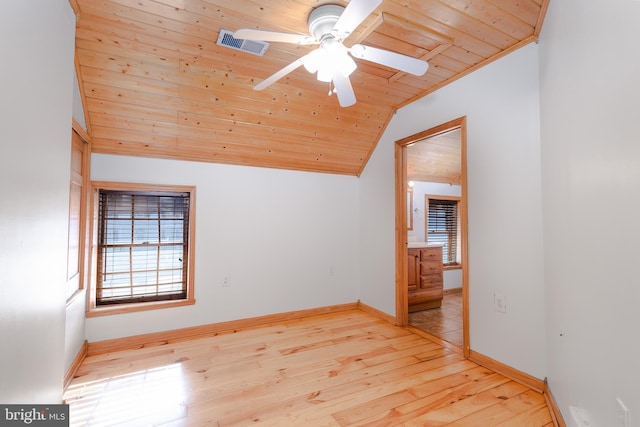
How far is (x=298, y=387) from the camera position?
7.07 ft

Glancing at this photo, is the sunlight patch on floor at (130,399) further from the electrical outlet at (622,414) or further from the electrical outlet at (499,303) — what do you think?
the electrical outlet at (499,303)

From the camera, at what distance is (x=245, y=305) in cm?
344

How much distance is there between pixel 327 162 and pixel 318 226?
2.88ft

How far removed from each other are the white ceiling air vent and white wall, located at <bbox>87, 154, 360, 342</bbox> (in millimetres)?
1446

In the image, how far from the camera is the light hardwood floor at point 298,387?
71.6 inches

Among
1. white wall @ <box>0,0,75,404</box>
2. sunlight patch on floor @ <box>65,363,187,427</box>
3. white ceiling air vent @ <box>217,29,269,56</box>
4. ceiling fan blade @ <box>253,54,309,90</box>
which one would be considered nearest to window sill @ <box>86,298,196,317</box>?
sunlight patch on floor @ <box>65,363,187,427</box>

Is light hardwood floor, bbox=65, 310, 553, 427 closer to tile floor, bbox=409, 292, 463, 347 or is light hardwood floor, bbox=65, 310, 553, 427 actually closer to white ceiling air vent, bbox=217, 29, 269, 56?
tile floor, bbox=409, 292, 463, 347

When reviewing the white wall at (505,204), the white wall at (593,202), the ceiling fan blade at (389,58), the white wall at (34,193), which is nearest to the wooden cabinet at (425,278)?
the white wall at (505,204)

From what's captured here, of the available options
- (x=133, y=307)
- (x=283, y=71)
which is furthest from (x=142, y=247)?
(x=283, y=71)

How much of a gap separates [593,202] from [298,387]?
2.13 metres

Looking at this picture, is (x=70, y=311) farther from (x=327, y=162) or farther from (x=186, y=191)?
(x=327, y=162)

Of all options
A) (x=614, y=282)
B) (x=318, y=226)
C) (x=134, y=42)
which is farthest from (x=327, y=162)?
(x=614, y=282)

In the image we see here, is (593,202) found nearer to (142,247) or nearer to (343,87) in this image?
(343,87)

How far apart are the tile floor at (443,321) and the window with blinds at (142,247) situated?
2.86 metres
